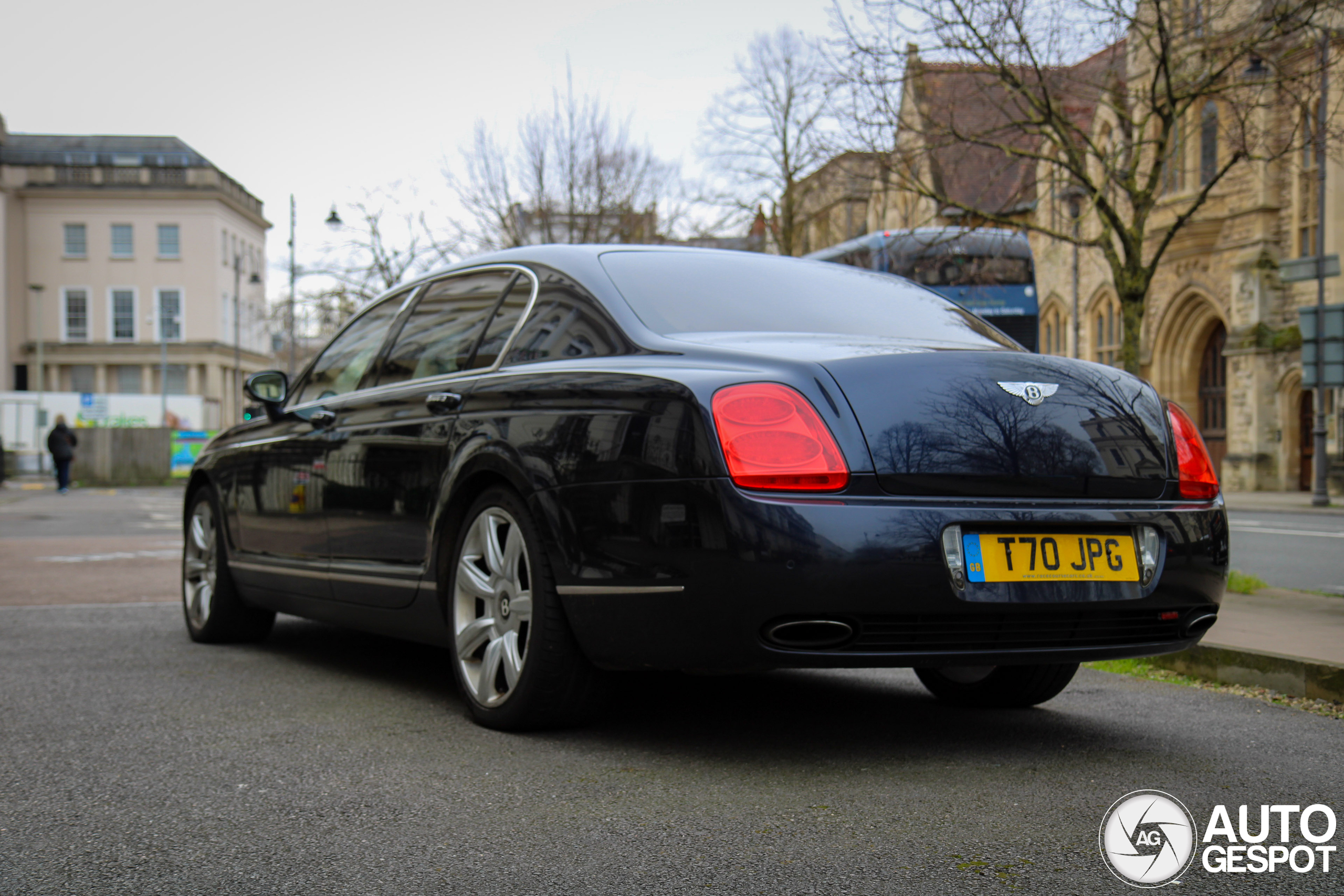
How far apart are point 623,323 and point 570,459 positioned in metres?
0.50

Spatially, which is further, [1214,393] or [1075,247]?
[1214,393]

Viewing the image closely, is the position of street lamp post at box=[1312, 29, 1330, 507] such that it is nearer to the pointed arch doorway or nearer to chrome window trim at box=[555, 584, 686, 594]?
the pointed arch doorway

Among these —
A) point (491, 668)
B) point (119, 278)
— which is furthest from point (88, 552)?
point (119, 278)

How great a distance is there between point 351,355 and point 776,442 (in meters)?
2.83

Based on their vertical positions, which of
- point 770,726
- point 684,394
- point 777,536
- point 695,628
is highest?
point 684,394

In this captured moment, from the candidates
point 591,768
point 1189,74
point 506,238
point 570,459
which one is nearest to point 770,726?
point 591,768

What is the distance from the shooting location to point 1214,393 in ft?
113

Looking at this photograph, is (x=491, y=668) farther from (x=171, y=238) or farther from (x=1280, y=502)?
(x=171, y=238)

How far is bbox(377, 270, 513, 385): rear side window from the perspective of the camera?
4.79m

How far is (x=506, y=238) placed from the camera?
33.7 m

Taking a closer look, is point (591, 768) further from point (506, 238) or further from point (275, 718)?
point (506, 238)

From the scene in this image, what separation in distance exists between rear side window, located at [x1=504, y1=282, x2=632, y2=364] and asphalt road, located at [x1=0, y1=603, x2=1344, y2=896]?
113 centimetres

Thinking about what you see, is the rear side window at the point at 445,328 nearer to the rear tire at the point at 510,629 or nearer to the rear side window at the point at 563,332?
the rear side window at the point at 563,332

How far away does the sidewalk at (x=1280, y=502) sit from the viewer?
21.6 m
